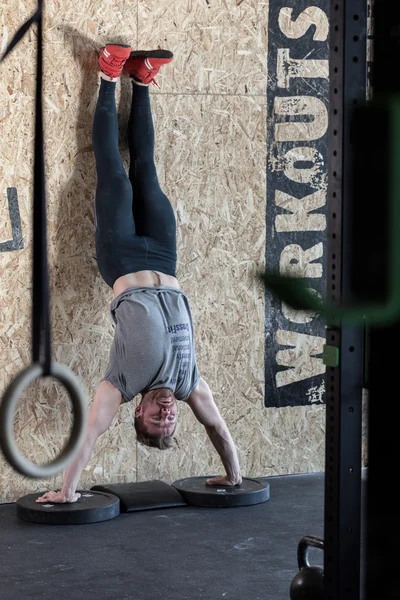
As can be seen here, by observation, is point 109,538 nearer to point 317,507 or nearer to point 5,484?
point 5,484

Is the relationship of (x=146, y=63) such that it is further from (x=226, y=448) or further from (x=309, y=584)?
(x=309, y=584)

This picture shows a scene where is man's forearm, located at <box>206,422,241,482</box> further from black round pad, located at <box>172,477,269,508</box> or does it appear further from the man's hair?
the man's hair

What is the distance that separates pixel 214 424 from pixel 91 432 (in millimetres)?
641

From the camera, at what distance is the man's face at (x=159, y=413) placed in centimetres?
429

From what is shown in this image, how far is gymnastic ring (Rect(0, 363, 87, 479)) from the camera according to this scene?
1896 millimetres

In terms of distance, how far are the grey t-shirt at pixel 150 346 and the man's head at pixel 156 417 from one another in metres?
0.06

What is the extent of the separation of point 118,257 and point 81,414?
2.38 meters

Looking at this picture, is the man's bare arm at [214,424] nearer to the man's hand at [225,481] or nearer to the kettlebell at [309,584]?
the man's hand at [225,481]

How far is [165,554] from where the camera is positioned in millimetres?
3785

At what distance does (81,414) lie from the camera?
215 centimetres

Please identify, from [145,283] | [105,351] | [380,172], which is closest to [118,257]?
[145,283]

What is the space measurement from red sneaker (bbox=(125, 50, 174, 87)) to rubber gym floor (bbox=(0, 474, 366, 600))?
212 centimetres

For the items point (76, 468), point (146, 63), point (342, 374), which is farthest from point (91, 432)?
point (342, 374)

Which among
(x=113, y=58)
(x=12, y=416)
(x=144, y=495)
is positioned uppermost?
(x=113, y=58)
